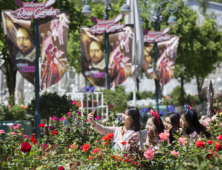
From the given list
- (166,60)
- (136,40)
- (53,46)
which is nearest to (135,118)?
(53,46)

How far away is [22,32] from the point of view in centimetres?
980

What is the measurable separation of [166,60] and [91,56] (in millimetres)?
5519

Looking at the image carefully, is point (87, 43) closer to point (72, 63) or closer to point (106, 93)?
point (106, 93)

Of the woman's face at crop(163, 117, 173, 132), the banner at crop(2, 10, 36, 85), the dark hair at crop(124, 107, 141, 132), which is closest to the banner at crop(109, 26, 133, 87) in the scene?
the banner at crop(2, 10, 36, 85)

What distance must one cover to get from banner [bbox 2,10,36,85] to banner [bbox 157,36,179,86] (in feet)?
34.2

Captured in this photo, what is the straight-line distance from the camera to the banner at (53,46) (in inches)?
389

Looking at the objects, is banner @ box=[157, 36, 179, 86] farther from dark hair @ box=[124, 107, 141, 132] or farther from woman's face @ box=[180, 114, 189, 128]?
dark hair @ box=[124, 107, 141, 132]

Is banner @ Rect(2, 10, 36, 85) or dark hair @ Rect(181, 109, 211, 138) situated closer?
dark hair @ Rect(181, 109, 211, 138)

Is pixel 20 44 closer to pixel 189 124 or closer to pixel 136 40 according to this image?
pixel 136 40

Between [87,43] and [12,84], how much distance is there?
26.3ft

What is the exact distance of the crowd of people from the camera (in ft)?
14.4

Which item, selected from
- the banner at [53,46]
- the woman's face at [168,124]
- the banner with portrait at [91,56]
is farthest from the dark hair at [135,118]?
the banner with portrait at [91,56]

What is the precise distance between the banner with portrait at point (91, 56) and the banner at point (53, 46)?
206 inches

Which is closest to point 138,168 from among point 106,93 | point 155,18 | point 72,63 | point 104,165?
point 104,165
